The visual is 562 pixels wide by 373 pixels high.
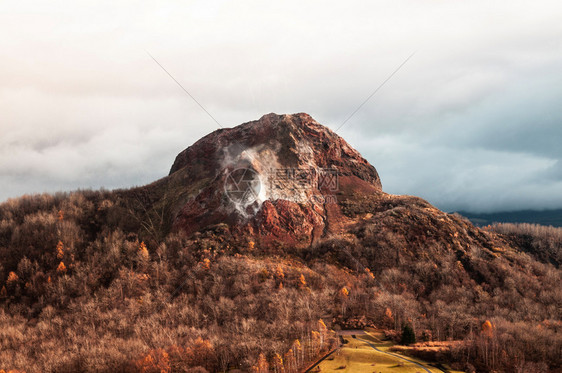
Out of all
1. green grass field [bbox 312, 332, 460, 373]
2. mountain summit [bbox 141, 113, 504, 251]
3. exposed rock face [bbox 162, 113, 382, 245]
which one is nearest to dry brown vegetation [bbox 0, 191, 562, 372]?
green grass field [bbox 312, 332, 460, 373]

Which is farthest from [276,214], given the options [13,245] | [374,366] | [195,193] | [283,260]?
[13,245]

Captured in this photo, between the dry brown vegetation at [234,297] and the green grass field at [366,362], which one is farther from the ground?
the dry brown vegetation at [234,297]

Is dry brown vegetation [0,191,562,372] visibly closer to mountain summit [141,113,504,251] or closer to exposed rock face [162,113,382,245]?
mountain summit [141,113,504,251]

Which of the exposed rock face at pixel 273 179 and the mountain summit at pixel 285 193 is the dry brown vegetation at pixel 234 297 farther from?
the exposed rock face at pixel 273 179

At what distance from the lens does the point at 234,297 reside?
1837 inches

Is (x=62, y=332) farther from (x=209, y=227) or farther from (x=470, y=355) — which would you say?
(x=470, y=355)

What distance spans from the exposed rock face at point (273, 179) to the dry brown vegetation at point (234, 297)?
3989mm

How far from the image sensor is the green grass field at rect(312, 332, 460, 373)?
110ft

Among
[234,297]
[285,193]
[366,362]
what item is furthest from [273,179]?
[366,362]

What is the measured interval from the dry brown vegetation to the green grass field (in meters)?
2.25

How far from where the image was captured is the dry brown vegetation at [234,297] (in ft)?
121

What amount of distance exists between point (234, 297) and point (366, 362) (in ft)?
62.3

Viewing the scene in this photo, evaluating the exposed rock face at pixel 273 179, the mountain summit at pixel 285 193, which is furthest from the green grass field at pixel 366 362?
the exposed rock face at pixel 273 179

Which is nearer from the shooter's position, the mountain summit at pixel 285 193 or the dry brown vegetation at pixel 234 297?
the dry brown vegetation at pixel 234 297
